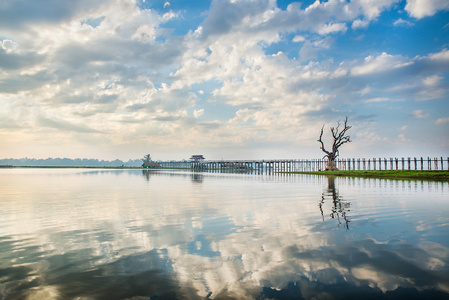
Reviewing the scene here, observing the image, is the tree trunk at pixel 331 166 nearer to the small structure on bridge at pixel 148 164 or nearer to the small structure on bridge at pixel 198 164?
the small structure on bridge at pixel 198 164

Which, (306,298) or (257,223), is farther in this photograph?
(257,223)

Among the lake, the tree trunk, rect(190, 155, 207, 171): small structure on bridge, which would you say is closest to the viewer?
the lake

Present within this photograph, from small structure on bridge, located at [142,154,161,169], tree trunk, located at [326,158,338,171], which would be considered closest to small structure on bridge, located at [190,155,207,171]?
small structure on bridge, located at [142,154,161,169]

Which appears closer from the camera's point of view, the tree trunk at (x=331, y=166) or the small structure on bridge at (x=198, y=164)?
the tree trunk at (x=331, y=166)

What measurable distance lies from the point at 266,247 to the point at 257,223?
323 cm

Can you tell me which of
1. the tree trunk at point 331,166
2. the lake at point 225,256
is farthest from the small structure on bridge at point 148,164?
the lake at point 225,256

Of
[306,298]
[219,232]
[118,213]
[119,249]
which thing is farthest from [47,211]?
[306,298]

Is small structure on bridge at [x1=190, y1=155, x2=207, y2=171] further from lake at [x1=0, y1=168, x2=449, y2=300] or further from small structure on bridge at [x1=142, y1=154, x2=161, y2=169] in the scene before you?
lake at [x1=0, y1=168, x2=449, y2=300]

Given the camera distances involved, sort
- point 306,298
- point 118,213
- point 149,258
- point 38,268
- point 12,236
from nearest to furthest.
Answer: point 306,298, point 38,268, point 149,258, point 12,236, point 118,213

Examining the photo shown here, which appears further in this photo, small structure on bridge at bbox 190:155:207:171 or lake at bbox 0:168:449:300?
small structure on bridge at bbox 190:155:207:171

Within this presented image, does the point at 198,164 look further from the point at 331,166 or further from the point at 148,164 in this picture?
the point at 331,166

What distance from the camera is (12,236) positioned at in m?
8.95

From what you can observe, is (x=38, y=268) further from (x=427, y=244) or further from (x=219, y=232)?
(x=427, y=244)

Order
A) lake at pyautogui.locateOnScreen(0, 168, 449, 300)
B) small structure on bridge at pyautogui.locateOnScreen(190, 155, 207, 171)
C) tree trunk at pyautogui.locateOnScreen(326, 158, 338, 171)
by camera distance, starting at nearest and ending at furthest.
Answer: lake at pyautogui.locateOnScreen(0, 168, 449, 300), tree trunk at pyautogui.locateOnScreen(326, 158, 338, 171), small structure on bridge at pyautogui.locateOnScreen(190, 155, 207, 171)
